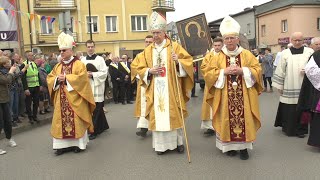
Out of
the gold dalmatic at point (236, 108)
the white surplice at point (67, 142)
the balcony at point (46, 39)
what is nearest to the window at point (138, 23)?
the balcony at point (46, 39)

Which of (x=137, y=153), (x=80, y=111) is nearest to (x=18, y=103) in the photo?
(x=80, y=111)

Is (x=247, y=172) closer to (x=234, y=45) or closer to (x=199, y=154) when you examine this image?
(x=199, y=154)

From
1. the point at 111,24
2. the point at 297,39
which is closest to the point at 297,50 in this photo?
the point at 297,39

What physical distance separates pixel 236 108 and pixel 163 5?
103 feet

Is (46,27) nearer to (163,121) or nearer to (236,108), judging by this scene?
(163,121)

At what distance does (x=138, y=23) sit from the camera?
34844mm

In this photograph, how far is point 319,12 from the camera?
37.4 metres

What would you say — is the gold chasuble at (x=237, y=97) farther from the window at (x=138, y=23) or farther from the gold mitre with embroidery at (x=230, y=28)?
the window at (x=138, y=23)

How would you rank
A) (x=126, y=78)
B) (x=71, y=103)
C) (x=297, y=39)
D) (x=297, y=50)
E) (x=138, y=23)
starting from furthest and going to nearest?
1. (x=138, y=23)
2. (x=126, y=78)
3. (x=297, y=50)
4. (x=297, y=39)
5. (x=71, y=103)

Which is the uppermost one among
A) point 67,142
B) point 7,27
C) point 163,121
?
point 7,27

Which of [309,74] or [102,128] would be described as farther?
[102,128]

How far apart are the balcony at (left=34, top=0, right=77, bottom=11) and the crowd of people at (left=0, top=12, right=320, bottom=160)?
2668 centimetres

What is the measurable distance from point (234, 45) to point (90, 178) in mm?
2846

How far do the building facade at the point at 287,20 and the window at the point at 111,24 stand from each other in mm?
15388
